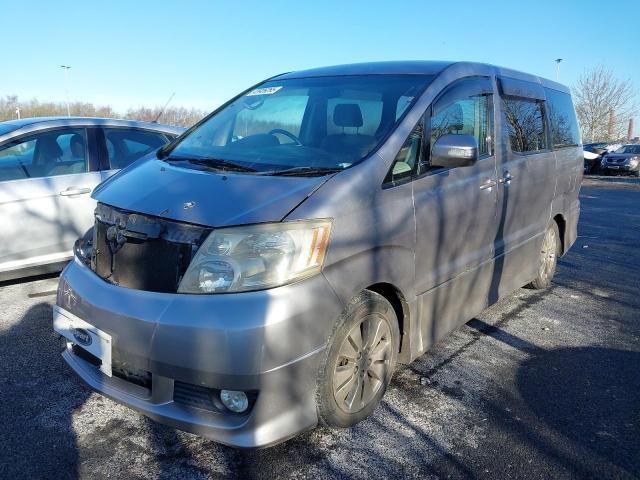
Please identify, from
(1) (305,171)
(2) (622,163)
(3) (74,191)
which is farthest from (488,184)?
(2) (622,163)

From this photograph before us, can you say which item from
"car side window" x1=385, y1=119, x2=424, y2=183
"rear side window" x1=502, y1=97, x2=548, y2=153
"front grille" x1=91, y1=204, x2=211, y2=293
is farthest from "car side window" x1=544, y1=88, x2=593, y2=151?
"front grille" x1=91, y1=204, x2=211, y2=293

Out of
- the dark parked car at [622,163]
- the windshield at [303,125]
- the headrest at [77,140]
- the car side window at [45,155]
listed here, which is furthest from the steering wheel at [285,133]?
the dark parked car at [622,163]

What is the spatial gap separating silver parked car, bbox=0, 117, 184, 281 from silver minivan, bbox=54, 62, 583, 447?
6.06 feet

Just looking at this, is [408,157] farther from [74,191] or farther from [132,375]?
[74,191]

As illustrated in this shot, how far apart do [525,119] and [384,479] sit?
128 inches

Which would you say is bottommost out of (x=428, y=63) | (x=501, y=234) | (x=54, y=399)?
(x=54, y=399)

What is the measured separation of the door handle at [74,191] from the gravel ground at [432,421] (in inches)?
43.0

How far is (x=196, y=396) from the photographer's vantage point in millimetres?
2326

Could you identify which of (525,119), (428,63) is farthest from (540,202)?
(428,63)

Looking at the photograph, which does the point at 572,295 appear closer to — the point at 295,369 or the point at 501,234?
the point at 501,234

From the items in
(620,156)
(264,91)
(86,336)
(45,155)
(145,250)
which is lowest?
(86,336)

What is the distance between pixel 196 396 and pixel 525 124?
3497 millimetres

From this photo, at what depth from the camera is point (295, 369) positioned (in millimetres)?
2307

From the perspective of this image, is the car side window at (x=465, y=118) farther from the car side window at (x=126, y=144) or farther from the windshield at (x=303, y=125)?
the car side window at (x=126, y=144)
